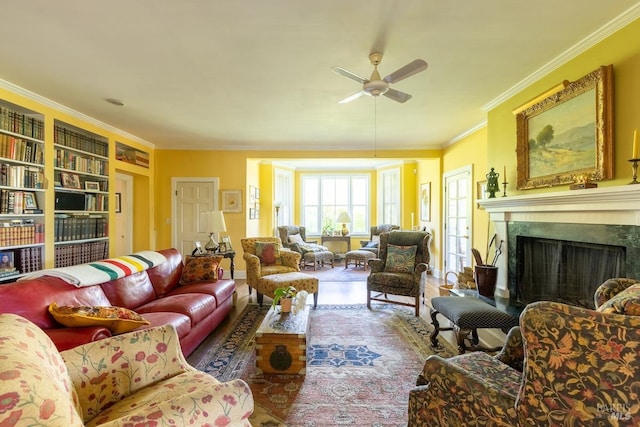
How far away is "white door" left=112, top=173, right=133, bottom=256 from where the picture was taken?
17.7ft

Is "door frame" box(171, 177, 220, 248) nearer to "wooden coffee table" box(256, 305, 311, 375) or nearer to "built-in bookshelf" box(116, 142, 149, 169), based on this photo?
"built-in bookshelf" box(116, 142, 149, 169)

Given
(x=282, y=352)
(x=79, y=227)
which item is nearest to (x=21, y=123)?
(x=79, y=227)

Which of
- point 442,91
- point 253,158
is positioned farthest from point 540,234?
point 253,158

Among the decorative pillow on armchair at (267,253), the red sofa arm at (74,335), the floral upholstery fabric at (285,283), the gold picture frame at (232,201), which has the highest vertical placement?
the gold picture frame at (232,201)

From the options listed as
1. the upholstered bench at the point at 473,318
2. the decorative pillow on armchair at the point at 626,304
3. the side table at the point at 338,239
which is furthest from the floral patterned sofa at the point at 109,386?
the side table at the point at 338,239

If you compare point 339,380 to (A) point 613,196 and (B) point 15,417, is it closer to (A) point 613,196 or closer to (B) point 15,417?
(B) point 15,417

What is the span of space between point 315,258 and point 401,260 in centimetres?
300

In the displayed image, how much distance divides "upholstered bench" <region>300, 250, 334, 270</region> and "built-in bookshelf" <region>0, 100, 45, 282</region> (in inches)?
173

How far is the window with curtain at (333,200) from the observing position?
8.21 metres

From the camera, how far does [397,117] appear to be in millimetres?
4141

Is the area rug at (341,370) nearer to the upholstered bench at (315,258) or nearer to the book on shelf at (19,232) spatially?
the book on shelf at (19,232)

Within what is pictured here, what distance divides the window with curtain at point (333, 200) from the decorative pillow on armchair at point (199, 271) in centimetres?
472

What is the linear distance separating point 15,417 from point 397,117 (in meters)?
4.23

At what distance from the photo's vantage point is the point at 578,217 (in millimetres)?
2428
